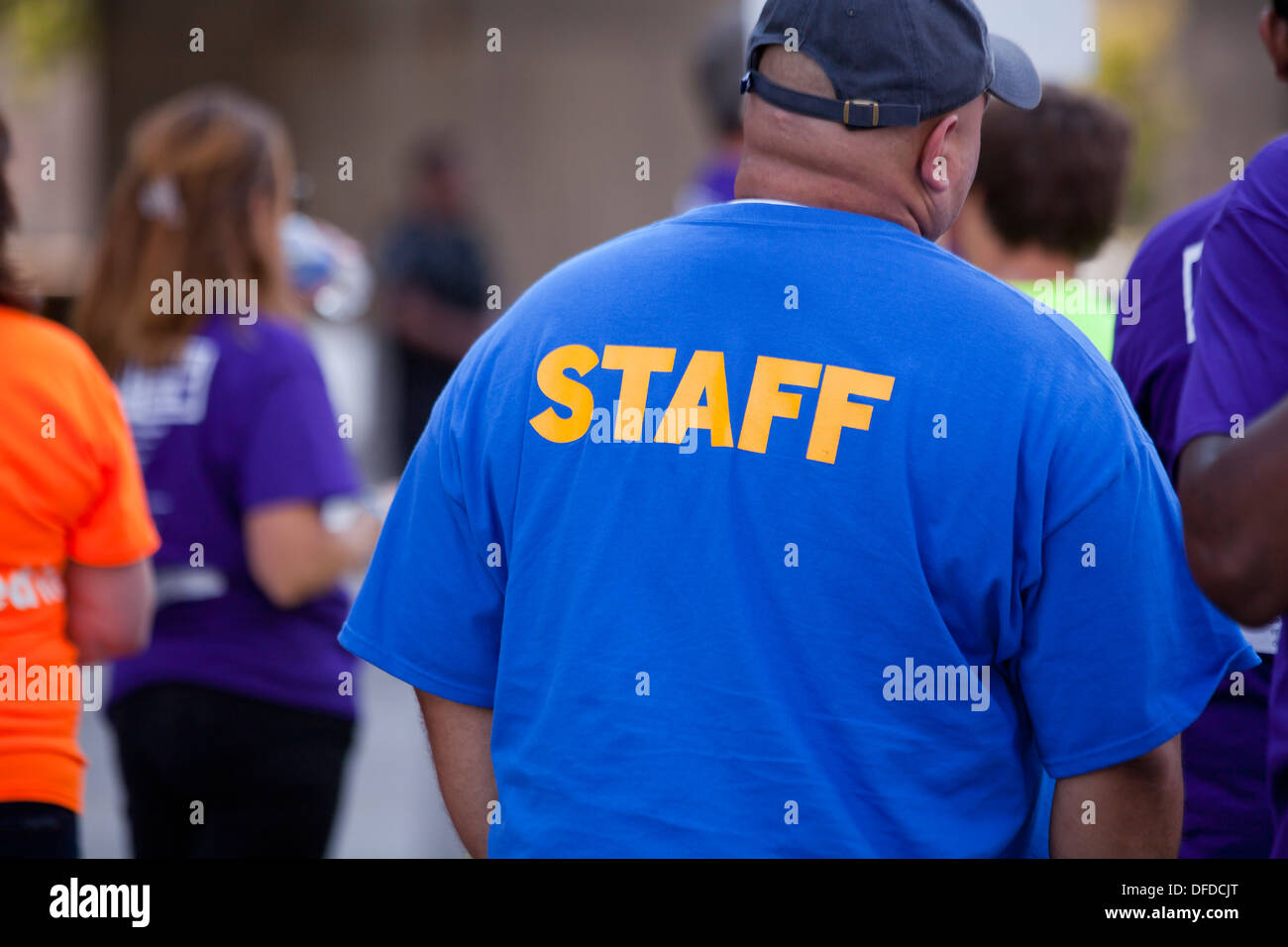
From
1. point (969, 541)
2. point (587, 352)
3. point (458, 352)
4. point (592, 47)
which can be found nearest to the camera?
point (969, 541)

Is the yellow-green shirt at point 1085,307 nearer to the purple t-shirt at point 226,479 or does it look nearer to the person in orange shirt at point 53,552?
the purple t-shirt at point 226,479

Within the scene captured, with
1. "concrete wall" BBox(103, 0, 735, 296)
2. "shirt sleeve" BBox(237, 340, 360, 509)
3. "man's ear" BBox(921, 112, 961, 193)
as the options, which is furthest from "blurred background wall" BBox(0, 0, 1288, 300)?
"man's ear" BBox(921, 112, 961, 193)

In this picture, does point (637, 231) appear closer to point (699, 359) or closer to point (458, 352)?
point (699, 359)

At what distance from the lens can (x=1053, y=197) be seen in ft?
9.25

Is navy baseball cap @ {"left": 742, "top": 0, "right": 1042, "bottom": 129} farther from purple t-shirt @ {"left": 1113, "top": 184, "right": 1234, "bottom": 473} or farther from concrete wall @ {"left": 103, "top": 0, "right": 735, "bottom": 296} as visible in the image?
concrete wall @ {"left": 103, "top": 0, "right": 735, "bottom": 296}

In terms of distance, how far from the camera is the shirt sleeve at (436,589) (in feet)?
6.15

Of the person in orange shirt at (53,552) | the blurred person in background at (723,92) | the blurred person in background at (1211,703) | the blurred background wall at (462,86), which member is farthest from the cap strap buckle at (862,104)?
the blurred background wall at (462,86)

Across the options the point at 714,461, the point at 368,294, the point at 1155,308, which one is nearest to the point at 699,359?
the point at 714,461

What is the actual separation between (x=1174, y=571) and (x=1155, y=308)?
2.16ft

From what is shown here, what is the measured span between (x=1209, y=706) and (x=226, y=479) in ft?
6.22

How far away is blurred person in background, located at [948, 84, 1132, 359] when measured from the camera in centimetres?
279

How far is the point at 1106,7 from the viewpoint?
16.3m

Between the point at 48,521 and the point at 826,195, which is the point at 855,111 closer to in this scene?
the point at 826,195

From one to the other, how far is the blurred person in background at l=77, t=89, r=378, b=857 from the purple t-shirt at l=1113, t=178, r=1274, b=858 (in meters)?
1.63
